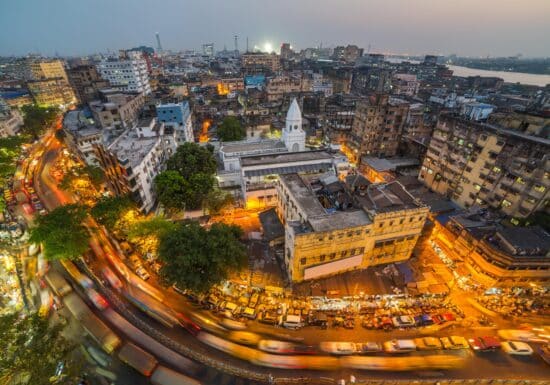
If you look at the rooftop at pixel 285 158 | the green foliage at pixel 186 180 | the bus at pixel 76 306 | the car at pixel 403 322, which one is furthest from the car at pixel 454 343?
the bus at pixel 76 306

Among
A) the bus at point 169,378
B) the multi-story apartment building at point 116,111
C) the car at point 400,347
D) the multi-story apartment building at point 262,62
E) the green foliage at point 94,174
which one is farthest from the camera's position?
the multi-story apartment building at point 262,62

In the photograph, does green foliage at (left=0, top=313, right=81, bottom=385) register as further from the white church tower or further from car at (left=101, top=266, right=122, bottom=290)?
the white church tower

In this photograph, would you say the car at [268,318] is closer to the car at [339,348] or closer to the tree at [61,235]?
the car at [339,348]

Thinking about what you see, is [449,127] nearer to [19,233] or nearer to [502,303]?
[502,303]

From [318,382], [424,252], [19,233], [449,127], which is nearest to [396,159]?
[449,127]

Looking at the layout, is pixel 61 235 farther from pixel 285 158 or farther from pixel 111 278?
pixel 285 158

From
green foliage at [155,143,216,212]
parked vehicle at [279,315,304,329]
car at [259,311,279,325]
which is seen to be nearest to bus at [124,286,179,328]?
car at [259,311,279,325]
